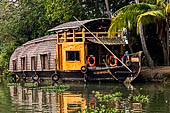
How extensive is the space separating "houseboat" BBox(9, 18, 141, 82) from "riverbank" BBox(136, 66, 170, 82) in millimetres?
1297

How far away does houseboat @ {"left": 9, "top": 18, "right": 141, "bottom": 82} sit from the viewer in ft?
58.4

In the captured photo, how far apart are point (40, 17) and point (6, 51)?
3696mm

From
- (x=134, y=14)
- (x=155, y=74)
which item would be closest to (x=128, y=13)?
(x=134, y=14)

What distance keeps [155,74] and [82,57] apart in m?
3.62

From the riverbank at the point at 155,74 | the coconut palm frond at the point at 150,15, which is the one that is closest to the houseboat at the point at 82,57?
the riverbank at the point at 155,74

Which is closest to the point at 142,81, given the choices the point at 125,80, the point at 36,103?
the point at 125,80

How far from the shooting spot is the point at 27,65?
901 inches

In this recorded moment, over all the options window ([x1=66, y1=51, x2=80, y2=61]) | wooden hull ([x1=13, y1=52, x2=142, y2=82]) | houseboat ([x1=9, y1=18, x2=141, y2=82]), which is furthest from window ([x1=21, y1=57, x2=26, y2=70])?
wooden hull ([x1=13, y1=52, x2=142, y2=82])

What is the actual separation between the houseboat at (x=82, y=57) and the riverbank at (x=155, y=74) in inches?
51.1

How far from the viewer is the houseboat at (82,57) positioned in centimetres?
1780

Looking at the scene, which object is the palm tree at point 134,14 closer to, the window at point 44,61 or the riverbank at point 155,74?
the riverbank at point 155,74

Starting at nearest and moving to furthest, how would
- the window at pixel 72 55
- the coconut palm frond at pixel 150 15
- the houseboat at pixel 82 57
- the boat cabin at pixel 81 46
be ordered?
the coconut palm frond at pixel 150 15, the houseboat at pixel 82 57, the boat cabin at pixel 81 46, the window at pixel 72 55

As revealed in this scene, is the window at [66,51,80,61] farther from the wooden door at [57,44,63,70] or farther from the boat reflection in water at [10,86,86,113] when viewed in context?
the boat reflection in water at [10,86,86,113]

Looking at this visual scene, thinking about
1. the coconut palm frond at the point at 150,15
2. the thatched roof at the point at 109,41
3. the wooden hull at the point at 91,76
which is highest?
the coconut palm frond at the point at 150,15
